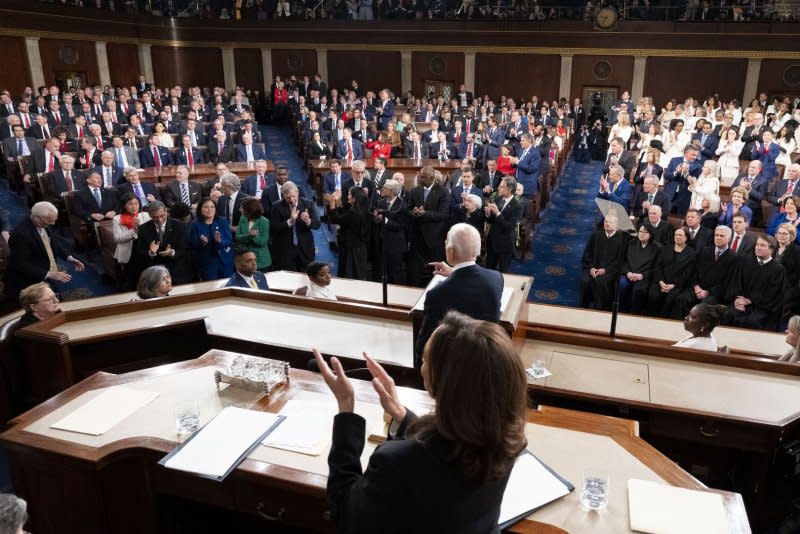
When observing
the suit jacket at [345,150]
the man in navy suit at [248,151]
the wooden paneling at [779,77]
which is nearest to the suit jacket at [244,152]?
the man in navy suit at [248,151]

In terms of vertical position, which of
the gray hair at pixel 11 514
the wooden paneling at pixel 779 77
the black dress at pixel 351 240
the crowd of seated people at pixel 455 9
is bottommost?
the black dress at pixel 351 240

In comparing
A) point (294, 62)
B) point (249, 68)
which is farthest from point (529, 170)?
point (249, 68)

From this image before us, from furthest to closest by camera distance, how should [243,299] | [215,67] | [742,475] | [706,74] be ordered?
[215,67]
[706,74]
[243,299]
[742,475]

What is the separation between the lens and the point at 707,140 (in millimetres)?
11258

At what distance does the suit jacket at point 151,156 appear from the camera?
9914 millimetres

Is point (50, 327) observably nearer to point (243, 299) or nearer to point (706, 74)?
point (243, 299)

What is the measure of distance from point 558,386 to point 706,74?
1842cm

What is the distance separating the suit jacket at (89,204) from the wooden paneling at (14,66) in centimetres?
1031

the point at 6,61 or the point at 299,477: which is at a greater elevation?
the point at 6,61

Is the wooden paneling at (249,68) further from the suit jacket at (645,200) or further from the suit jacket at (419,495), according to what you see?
the suit jacket at (419,495)

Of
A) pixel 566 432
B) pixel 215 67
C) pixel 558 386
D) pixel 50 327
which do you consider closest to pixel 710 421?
pixel 558 386

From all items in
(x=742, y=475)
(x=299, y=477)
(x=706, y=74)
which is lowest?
(x=742, y=475)

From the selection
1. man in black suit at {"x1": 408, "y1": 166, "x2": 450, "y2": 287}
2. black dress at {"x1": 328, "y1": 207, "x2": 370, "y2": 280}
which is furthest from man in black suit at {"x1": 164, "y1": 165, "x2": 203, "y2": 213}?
man in black suit at {"x1": 408, "y1": 166, "x2": 450, "y2": 287}

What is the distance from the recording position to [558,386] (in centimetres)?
329
